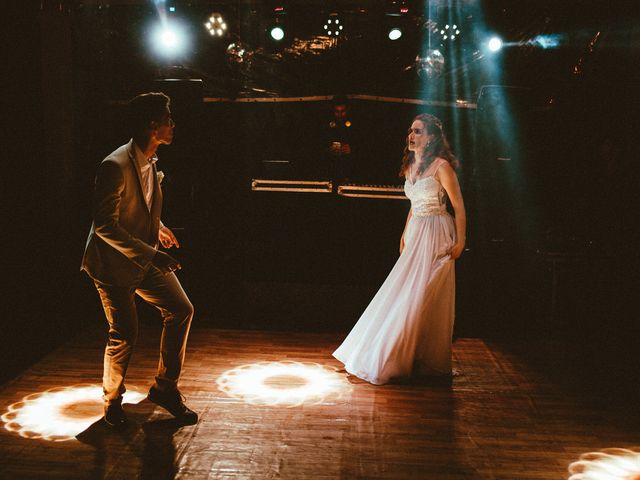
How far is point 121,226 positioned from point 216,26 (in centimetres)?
496

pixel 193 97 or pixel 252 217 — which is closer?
pixel 193 97

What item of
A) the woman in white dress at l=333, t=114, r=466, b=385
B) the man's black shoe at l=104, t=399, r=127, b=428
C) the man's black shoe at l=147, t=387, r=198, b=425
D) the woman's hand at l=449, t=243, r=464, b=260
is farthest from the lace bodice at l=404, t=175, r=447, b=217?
the man's black shoe at l=104, t=399, r=127, b=428

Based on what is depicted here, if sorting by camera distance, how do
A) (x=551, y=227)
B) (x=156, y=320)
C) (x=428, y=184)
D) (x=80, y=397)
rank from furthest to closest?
(x=551, y=227), (x=156, y=320), (x=428, y=184), (x=80, y=397)

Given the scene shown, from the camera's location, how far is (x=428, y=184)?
426 centimetres

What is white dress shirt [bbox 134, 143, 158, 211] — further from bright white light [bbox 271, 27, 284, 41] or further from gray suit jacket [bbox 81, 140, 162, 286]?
bright white light [bbox 271, 27, 284, 41]

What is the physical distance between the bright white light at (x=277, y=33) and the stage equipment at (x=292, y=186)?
5.57ft

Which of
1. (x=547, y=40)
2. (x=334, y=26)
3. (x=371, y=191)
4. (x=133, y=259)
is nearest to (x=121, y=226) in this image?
(x=133, y=259)

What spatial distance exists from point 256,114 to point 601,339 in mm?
4775

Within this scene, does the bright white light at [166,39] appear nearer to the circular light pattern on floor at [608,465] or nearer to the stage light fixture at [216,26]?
the stage light fixture at [216,26]

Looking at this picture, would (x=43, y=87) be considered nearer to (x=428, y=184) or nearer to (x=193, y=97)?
(x=193, y=97)

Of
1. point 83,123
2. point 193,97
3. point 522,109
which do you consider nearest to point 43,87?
point 83,123

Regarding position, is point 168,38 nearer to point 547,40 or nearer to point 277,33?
point 277,33

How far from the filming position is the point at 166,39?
713cm

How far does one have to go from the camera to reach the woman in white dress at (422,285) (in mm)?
4215
